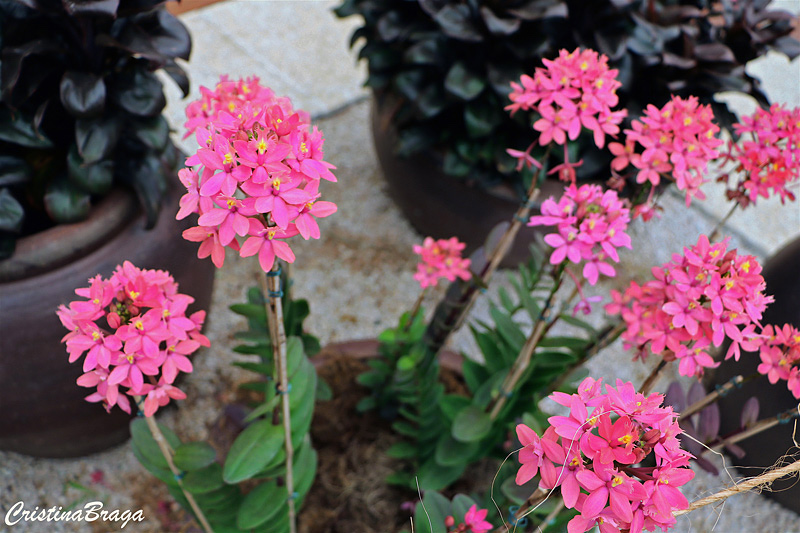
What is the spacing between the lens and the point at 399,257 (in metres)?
1.99

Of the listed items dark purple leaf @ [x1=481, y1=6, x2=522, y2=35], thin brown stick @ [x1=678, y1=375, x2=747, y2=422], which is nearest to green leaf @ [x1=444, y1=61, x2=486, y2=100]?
dark purple leaf @ [x1=481, y1=6, x2=522, y2=35]

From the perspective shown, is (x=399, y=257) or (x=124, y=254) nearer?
(x=124, y=254)

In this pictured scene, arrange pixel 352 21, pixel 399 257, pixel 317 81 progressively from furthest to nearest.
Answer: pixel 352 21 → pixel 317 81 → pixel 399 257

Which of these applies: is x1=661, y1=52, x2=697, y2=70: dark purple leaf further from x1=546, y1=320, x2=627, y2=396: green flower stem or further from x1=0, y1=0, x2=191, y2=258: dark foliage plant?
x1=0, y1=0, x2=191, y2=258: dark foliage plant

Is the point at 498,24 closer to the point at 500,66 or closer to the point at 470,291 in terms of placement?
the point at 500,66

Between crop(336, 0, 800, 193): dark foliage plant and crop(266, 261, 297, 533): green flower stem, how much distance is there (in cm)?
96

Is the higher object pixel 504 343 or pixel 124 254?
pixel 504 343

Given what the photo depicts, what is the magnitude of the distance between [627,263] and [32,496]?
1.87 m

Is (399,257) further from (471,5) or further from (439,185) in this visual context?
(471,5)

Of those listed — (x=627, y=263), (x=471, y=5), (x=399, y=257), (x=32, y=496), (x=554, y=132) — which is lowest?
(x=32, y=496)

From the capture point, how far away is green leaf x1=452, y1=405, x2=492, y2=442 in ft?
3.39

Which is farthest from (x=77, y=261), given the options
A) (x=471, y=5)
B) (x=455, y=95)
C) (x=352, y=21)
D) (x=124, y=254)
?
(x=352, y=21)

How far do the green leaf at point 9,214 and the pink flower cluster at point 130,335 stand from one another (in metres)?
0.48

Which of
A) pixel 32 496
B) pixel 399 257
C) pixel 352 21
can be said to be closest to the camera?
pixel 32 496
